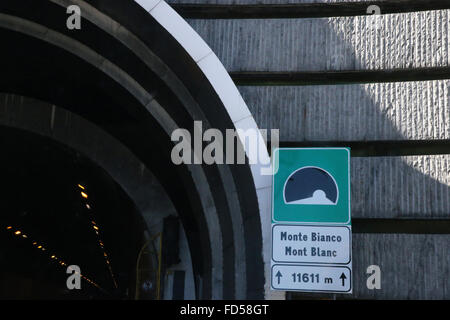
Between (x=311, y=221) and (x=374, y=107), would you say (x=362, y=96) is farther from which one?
(x=311, y=221)

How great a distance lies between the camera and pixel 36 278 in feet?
156

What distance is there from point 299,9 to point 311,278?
192 inches

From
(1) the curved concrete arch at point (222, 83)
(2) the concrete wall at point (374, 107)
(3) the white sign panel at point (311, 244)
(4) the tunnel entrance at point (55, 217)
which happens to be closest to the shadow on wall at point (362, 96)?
(2) the concrete wall at point (374, 107)

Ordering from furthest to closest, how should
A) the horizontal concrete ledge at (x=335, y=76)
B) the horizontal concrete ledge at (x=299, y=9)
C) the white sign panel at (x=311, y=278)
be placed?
the horizontal concrete ledge at (x=299, y=9)
the horizontal concrete ledge at (x=335, y=76)
the white sign panel at (x=311, y=278)

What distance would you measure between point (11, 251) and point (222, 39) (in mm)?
29323

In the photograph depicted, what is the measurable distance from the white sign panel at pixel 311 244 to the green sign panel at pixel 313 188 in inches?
5.1

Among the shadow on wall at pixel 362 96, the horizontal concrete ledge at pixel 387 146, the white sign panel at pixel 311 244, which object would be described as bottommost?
the white sign panel at pixel 311 244

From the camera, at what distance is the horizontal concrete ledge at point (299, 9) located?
37.7 ft

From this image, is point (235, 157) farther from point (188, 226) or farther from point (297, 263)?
point (188, 226)

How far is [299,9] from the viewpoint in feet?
38.5

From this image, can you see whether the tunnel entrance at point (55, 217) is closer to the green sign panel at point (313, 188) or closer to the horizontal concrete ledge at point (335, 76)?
the horizontal concrete ledge at point (335, 76)

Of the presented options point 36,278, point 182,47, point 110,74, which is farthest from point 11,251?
point 182,47

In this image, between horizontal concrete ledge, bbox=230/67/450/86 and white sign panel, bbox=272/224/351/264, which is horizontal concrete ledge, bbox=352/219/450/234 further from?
horizontal concrete ledge, bbox=230/67/450/86

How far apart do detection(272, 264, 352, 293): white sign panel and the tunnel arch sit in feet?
1.46
